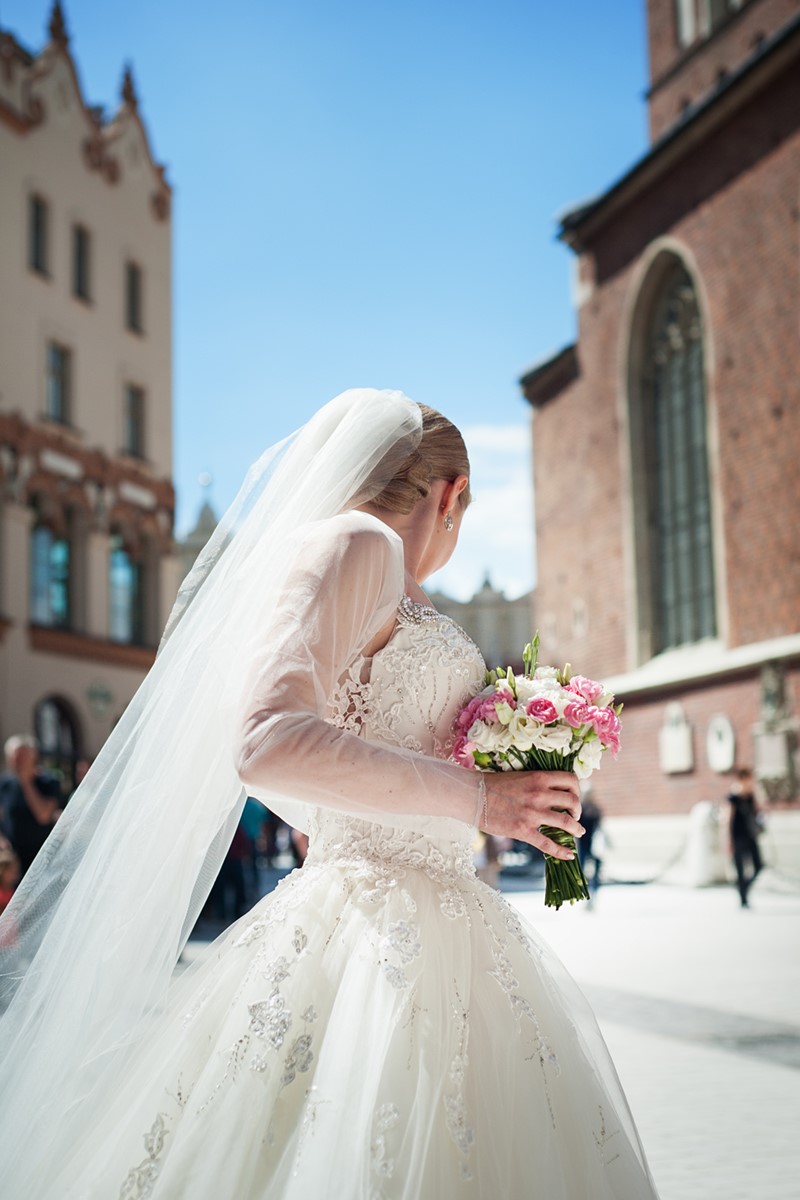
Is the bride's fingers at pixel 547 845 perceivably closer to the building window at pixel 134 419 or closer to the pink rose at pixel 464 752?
the pink rose at pixel 464 752

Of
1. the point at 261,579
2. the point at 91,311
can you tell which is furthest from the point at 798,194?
the point at 261,579

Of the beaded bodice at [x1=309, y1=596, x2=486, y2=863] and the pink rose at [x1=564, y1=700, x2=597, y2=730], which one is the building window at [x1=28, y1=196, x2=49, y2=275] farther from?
the pink rose at [x1=564, y1=700, x2=597, y2=730]

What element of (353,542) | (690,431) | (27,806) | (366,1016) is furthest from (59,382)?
(366,1016)

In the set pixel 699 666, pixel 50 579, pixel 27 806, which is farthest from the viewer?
pixel 50 579

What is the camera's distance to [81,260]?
2998 cm

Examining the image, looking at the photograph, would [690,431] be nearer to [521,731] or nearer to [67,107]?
[67,107]

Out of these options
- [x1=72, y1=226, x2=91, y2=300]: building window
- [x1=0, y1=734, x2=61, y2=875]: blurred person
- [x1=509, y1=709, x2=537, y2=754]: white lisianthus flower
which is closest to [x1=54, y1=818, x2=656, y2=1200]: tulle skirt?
[x1=509, y1=709, x2=537, y2=754]: white lisianthus flower

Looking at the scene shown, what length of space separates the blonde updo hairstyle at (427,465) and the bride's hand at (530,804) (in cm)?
70

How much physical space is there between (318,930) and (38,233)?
28.2m

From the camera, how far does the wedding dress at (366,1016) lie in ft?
7.56

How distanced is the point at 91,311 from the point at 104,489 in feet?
13.7

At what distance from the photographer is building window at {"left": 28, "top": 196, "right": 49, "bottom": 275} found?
2783 centimetres

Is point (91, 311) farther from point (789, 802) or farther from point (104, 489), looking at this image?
point (789, 802)

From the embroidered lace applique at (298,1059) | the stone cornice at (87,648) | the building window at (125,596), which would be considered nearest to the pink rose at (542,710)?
the embroidered lace applique at (298,1059)
